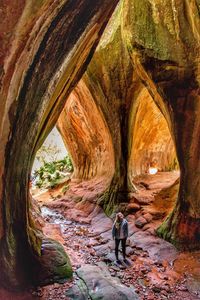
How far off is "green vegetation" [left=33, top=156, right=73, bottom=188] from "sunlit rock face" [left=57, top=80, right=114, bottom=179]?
1615mm

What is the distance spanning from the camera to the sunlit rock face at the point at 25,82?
13.3 feet

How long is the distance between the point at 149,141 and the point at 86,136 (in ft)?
13.1

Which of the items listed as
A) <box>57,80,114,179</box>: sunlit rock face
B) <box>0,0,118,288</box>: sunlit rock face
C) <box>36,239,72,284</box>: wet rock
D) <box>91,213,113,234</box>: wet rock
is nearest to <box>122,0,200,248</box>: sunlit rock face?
<box>91,213,113,234</box>: wet rock

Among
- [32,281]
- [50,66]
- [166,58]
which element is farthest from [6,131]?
A: [166,58]

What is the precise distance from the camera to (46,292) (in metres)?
5.99

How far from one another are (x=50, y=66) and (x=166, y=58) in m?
5.26

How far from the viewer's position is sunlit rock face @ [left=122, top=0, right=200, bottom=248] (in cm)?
920

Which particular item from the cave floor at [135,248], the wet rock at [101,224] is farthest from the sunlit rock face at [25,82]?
the wet rock at [101,224]

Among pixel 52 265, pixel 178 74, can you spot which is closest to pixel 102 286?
pixel 52 265

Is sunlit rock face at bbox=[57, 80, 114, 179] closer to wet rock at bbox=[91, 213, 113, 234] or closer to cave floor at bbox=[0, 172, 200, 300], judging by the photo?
cave floor at bbox=[0, 172, 200, 300]

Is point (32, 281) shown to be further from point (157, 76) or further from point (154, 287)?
point (157, 76)

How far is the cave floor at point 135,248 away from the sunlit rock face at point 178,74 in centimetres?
95

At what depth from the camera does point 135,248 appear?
975 centimetres

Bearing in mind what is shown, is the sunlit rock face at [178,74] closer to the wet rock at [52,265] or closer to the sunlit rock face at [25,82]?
the sunlit rock face at [25,82]
